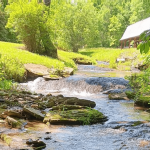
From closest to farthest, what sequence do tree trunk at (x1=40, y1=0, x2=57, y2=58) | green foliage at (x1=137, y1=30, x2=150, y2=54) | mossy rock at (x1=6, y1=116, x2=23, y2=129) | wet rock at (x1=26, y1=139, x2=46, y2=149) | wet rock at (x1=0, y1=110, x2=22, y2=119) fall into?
green foliage at (x1=137, y1=30, x2=150, y2=54) → wet rock at (x1=26, y1=139, x2=46, y2=149) → mossy rock at (x1=6, y1=116, x2=23, y2=129) → wet rock at (x1=0, y1=110, x2=22, y2=119) → tree trunk at (x1=40, y1=0, x2=57, y2=58)

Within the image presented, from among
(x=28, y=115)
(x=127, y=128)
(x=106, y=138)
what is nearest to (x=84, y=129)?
(x=106, y=138)

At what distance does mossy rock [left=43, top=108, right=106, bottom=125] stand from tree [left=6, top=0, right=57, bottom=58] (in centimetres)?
1200

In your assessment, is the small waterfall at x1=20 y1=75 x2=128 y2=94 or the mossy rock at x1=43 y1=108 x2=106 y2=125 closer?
the mossy rock at x1=43 y1=108 x2=106 y2=125

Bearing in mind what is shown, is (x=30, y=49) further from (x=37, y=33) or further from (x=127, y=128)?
(x=127, y=128)

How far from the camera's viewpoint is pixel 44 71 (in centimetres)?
1202

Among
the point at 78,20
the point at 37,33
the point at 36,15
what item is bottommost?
the point at 37,33

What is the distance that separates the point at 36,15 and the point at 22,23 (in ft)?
4.10

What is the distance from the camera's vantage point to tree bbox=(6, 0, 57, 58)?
51.5 feet

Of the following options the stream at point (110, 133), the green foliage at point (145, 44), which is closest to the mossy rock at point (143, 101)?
the stream at point (110, 133)

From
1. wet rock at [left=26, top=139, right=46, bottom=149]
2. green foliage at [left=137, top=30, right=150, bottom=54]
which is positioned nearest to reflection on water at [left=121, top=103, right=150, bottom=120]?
wet rock at [left=26, top=139, right=46, bottom=149]

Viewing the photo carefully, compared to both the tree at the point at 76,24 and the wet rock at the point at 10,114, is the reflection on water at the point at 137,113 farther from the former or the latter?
the tree at the point at 76,24

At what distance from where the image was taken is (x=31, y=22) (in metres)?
15.9

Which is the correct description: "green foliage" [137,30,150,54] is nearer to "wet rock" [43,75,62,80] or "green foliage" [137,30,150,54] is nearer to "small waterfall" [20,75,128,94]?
"small waterfall" [20,75,128,94]

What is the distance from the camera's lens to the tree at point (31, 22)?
51.5 feet
